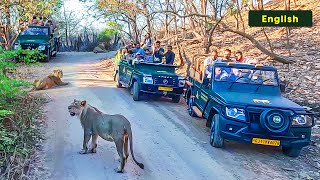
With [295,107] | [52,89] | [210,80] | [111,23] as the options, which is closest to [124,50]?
[52,89]

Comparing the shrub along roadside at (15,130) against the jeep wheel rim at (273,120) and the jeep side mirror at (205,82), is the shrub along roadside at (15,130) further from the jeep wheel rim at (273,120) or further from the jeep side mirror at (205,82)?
the jeep wheel rim at (273,120)

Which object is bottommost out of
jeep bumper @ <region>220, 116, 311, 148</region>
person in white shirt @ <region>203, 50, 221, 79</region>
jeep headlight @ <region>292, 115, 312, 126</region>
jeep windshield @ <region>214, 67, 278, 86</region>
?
jeep bumper @ <region>220, 116, 311, 148</region>

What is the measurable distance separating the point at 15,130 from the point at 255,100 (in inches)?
188

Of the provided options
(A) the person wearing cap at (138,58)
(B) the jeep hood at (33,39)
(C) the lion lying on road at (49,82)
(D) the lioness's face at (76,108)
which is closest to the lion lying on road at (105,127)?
(D) the lioness's face at (76,108)

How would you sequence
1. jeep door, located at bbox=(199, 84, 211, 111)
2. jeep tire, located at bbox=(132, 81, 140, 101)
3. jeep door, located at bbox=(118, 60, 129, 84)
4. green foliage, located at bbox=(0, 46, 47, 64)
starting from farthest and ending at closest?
jeep door, located at bbox=(118, 60, 129, 84), jeep tire, located at bbox=(132, 81, 140, 101), jeep door, located at bbox=(199, 84, 211, 111), green foliage, located at bbox=(0, 46, 47, 64)

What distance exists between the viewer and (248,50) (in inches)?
758

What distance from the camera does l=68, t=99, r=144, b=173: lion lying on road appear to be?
675cm

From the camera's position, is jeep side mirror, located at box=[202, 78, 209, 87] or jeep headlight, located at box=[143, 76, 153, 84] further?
jeep headlight, located at box=[143, 76, 153, 84]

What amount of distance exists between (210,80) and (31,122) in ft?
13.5

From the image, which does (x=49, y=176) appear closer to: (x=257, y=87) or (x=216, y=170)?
(x=216, y=170)

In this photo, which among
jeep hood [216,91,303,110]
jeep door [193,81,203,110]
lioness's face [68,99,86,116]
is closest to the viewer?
lioness's face [68,99,86,116]

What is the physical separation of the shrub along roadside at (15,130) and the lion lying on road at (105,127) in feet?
3.58

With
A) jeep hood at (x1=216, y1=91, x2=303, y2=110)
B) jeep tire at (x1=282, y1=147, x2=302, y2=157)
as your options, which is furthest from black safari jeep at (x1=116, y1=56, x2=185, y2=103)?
jeep tire at (x1=282, y1=147, x2=302, y2=157)

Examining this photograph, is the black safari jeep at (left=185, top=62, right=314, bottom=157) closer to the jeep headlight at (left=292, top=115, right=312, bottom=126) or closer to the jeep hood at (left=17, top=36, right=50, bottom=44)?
the jeep headlight at (left=292, top=115, right=312, bottom=126)
